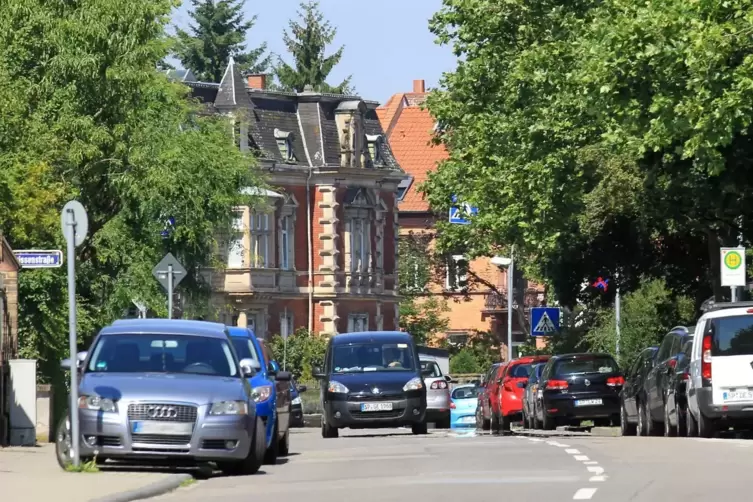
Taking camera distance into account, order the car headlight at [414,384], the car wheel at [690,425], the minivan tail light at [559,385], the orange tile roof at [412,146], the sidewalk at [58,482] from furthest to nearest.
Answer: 1. the orange tile roof at [412,146]
2. the minivan tail light at [559,385]
3. the car headlight at [414,384]
4. the car wheel at [690,425]
5. the sidewalk at [58,482]

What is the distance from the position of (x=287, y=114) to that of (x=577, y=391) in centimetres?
4749

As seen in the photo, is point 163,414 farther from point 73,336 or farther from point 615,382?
point 615,382

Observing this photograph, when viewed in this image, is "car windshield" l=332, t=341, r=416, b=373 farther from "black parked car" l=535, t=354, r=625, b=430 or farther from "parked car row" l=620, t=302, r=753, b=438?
"parked car row" l=620, t=302, r=753, b=438

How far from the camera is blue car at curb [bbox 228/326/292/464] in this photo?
23938mm

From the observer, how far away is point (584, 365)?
1555 inches

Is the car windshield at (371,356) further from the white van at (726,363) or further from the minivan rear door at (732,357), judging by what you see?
the minivan rear door at (732,357)

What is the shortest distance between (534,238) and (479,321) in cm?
5959

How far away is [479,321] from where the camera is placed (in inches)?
4188

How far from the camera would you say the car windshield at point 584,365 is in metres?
39.2

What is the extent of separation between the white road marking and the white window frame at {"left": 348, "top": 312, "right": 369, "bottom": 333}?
69.4 m

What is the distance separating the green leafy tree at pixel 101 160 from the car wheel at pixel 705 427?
37.7 ft

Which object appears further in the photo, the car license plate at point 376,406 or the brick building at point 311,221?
the brick building at point 311,221

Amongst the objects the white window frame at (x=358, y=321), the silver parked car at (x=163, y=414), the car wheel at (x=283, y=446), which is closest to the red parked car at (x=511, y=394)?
the car wheel at (x=283, y=446)

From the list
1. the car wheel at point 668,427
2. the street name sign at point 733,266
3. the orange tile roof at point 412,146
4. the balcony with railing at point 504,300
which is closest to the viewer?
the car wheel at point 668,427
